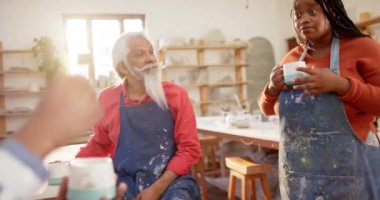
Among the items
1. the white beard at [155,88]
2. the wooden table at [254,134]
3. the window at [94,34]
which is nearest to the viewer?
the white beard at [155,88]

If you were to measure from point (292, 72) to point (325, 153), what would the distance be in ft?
1.08

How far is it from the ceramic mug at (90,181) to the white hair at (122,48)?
4.02 ft

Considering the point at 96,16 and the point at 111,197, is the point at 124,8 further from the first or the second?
the point at 111,197

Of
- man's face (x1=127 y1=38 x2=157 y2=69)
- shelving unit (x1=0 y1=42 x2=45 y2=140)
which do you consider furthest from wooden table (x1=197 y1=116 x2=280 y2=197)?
shelving unit (x1=0 y1=42 x2=45 y2=140)

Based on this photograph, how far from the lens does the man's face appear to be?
A: 1896mm

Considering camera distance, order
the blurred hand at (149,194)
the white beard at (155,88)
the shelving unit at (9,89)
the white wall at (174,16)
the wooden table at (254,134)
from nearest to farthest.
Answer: the blurred hand at (149,194) < the white beard at (155,88) < the wooden table at (254,134) < the shelving unit at (9,89) < the white wall at (174,16)

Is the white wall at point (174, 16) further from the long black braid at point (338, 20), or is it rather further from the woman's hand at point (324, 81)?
the woman's hand at point (324, 81)

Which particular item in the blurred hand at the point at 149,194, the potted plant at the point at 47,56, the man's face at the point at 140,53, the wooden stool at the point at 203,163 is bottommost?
the wooden stool at the point at 203,163

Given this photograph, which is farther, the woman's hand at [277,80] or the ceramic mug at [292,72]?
the woman's hand at [277,80]

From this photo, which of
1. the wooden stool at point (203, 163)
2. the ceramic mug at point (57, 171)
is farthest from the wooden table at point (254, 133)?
the ceramic mug at point (57, 171)

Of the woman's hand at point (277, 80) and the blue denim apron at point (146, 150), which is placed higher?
the woman's hand at point (277, 80)

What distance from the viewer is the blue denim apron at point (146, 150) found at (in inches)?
65.3

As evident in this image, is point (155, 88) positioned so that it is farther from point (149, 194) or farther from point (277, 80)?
point (277, 80)

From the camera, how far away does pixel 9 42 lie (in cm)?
607
